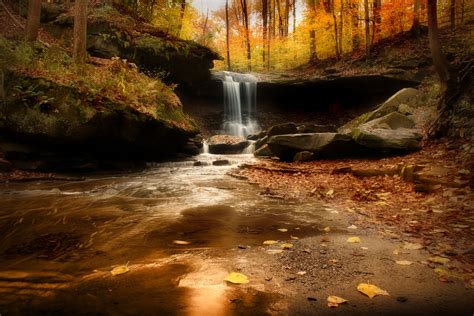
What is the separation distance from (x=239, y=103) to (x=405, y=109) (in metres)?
12.4

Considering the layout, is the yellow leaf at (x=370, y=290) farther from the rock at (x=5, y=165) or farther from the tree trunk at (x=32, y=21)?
the tree trunk at (x=32, y=21)

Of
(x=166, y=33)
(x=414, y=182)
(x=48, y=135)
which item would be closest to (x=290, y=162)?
(x=414, y=182)

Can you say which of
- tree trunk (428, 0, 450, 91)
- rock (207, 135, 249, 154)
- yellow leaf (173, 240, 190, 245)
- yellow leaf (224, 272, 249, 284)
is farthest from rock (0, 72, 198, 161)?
tree trunk (428, 0, 450, 91)

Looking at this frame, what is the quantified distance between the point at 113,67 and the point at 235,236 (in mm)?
10302

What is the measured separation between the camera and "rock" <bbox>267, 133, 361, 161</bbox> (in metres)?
10.9

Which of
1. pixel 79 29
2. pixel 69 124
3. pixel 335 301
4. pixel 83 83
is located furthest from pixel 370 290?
pixel 79 29

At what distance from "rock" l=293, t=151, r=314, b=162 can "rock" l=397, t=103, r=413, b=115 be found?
4.36 metres

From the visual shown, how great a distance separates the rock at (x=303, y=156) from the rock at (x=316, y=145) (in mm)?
116

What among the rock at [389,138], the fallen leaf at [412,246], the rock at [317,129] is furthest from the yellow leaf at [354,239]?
the rock at [317,129]

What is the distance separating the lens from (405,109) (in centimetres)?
1275

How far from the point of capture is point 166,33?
56.5 feet

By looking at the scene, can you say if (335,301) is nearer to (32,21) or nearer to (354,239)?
(354,239)

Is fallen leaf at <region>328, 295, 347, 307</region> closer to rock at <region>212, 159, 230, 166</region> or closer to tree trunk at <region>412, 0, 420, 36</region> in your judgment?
rock at <region>212, 159, 230, 166</region>

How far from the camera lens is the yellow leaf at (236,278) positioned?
9.23ft
